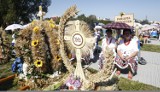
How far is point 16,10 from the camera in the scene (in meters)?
52.4

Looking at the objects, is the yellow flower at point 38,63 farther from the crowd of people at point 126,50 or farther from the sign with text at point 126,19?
the sign with text at point 126,19

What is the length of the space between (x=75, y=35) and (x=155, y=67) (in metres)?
5.78

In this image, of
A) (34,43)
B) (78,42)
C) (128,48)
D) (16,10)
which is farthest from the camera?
(16,10)

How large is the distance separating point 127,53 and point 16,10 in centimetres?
4556

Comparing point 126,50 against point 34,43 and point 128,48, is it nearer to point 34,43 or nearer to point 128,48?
point 128,48

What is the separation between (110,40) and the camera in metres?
9.46

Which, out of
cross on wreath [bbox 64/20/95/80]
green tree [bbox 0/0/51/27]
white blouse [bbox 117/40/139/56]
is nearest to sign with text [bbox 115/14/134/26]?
white blouse [bbox 117/40/139/56]

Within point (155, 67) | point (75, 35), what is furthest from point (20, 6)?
point (75, 35)

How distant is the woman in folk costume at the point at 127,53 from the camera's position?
912 cm

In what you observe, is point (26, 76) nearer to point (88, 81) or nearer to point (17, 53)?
point (17, 53)

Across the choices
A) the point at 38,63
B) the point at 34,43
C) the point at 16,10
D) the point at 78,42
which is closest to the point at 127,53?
the point at 38,63

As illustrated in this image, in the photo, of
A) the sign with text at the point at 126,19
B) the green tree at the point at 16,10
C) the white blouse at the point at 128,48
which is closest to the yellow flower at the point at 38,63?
the white blouse at the point at 128,48

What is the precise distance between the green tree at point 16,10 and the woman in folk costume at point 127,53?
4245 centimetres

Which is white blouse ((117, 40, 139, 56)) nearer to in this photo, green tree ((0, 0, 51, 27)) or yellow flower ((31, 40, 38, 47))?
yellow flower ((31, 40, 38, 47))
